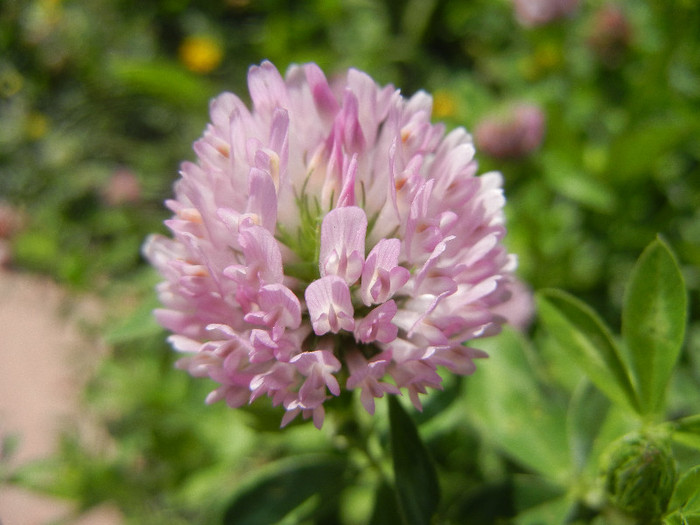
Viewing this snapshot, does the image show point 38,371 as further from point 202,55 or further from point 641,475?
point 641,475

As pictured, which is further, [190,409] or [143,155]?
[143,155]

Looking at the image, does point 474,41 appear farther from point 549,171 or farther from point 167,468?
point 167,468

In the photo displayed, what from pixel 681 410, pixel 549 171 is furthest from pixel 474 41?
pixel 681 410

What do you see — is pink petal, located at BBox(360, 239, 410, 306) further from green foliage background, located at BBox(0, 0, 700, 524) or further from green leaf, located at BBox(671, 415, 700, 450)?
green leaf, located at BBox(671, 415, 700, 450)

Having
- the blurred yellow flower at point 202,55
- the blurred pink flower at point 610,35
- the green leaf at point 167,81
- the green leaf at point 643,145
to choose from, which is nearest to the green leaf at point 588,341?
the green leaf at point 643,145

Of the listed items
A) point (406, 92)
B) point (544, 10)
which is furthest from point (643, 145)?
point (406, 92)

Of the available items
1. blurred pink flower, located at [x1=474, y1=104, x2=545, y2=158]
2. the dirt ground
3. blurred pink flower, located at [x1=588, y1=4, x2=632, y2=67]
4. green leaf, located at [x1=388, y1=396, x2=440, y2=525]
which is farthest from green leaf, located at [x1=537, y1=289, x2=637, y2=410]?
the dirt ground

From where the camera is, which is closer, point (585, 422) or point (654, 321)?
point (654, 321)

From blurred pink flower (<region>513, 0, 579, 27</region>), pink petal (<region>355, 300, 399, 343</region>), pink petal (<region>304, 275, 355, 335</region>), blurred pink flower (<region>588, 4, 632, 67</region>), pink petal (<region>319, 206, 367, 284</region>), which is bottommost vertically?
pink petal (<region>355, 300, 399, 343</region>)
